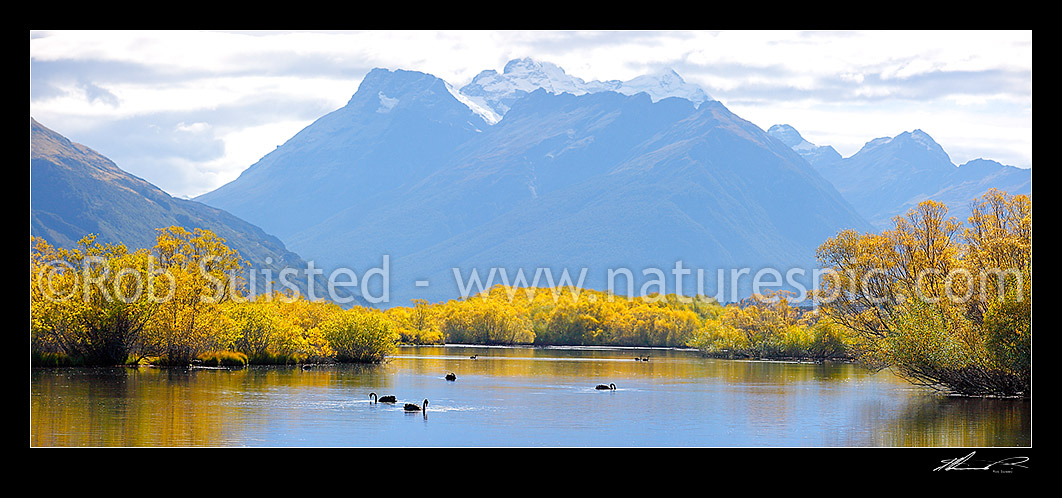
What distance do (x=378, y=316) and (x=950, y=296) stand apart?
36.7 m

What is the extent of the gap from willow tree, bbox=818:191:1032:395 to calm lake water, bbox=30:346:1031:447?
4.59ft

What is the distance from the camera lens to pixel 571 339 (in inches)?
4990

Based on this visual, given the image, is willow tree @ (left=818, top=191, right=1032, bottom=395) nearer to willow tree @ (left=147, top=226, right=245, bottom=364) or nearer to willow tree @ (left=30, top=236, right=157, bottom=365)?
willow tree @ (left=147, top=226, right=245, bottom=364)

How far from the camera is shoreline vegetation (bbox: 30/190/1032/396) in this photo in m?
41.8

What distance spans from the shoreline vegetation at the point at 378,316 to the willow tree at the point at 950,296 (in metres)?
0.07

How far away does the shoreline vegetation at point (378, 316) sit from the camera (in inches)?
1644
